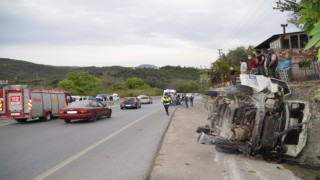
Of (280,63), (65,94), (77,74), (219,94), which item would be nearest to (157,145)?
(219,94)

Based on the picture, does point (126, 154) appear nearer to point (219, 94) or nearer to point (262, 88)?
point (219, 94)

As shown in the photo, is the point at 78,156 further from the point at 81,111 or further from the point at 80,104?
the point at 80,104

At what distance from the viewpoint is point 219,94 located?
9570 mm

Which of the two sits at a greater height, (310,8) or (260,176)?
(310,8)

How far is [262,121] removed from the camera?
25.8ft

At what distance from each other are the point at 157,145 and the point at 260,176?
15.4 feet

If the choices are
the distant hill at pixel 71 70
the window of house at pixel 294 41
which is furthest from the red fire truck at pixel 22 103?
the distant hill at pixel 71 70

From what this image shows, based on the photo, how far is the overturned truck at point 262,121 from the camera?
777cm

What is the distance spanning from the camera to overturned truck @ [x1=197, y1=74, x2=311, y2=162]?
777 centimetres

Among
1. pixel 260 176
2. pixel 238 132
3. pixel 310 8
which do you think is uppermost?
pixel 310 8

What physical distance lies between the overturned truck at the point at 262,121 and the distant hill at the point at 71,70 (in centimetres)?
5191

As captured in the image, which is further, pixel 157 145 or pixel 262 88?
pixel 157 145

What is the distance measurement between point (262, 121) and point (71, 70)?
418ft

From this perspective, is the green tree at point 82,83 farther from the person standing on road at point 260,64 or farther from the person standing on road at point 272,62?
the person standing on road at point 272,62
